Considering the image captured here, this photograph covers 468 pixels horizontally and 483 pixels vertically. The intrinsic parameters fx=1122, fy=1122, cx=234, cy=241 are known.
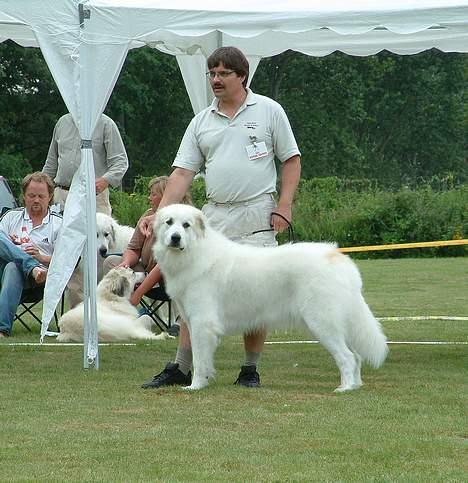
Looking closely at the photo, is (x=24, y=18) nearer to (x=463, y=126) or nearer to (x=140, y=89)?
(x=140, y=89)

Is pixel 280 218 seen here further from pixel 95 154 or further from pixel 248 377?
pixel 95 154

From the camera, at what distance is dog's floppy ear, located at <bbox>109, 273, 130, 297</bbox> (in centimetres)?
924

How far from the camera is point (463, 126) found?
4872 centimetres

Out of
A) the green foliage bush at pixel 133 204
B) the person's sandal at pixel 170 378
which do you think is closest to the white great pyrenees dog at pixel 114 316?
the person's sandal at pixel 170 378

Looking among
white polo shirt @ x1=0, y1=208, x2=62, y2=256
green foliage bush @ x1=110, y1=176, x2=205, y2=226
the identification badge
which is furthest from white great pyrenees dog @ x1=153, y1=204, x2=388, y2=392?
green foliage bush @ x1=110, y1=176, x2=205, y2=226

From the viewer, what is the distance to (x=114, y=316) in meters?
9.09

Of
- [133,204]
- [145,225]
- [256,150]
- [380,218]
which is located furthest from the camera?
[133,204]

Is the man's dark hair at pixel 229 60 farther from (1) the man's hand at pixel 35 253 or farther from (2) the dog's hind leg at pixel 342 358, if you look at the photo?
(1) the man's hand at pixel 35 253

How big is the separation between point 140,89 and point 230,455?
33.8 metres

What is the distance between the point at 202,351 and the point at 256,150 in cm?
122

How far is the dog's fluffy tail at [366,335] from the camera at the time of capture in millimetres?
6570

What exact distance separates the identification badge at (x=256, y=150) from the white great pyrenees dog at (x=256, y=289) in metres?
0.48

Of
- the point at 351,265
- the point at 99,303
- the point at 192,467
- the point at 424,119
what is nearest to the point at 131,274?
the point at 99,303

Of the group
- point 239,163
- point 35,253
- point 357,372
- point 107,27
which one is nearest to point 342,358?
point 357,372
